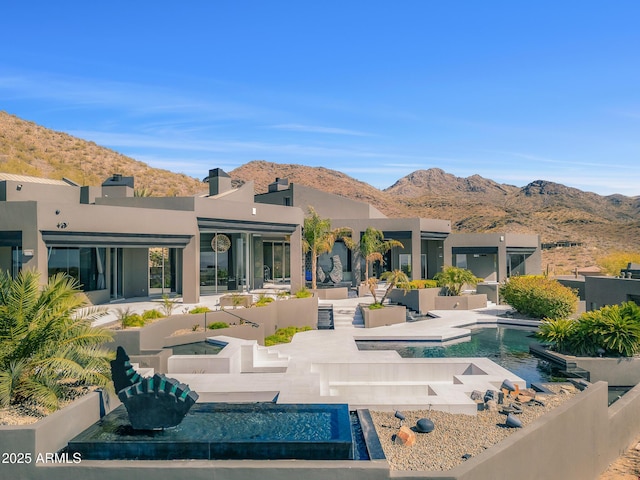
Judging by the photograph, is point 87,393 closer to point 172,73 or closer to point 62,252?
point 62,252

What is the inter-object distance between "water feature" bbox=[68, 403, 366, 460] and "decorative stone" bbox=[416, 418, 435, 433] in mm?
1295

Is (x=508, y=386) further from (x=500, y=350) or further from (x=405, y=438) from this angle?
A: (x=500, y=350)

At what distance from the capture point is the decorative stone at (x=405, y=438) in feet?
23.5

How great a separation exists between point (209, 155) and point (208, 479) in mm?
56706

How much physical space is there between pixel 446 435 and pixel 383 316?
39.1ft

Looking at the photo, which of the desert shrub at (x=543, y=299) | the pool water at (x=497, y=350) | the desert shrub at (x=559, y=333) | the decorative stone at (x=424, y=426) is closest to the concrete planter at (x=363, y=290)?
the desert shrub at (x=543, y=299)

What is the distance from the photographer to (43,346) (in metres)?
7.84

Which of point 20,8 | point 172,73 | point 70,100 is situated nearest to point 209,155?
point 70,100

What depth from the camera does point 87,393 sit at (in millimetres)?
8008

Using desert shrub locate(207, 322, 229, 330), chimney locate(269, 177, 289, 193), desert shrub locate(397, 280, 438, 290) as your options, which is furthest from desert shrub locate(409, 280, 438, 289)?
chimney locate(269, 177, 289, 193)

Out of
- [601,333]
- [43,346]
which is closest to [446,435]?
[43,346]

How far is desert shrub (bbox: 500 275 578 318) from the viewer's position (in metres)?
20.0

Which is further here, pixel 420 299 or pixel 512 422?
pixel 420 299

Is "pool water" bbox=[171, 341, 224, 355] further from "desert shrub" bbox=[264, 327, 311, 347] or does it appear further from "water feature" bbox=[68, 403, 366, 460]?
"water feature" bbox=[68, 403, 366, 460]
